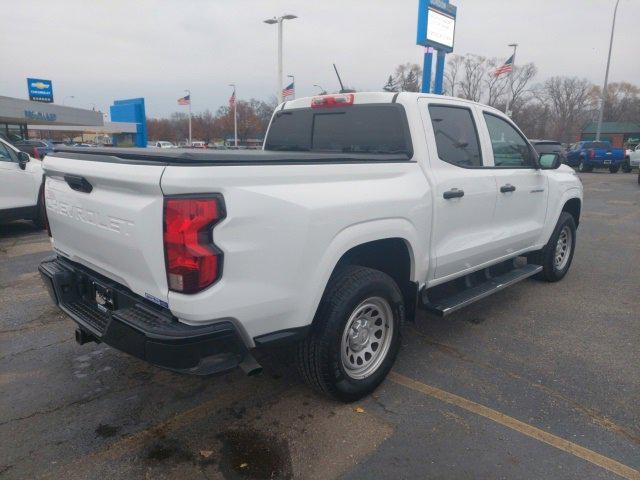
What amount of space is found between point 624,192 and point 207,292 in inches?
696

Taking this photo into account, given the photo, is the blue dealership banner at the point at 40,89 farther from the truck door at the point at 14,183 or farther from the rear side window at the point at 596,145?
Answer: the rear side window at the point at 596,145

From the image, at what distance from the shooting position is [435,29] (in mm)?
15312

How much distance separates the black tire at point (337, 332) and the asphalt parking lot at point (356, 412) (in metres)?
0.17

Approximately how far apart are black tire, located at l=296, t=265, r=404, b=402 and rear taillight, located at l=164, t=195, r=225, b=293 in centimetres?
80

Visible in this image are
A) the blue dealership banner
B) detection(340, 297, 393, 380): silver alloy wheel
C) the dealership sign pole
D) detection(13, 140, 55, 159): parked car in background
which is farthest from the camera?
the blue dealership banner

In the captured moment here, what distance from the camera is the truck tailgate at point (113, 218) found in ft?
7.30

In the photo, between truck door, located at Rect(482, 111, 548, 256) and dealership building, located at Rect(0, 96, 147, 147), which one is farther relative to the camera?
dealership building, located at Rect(0, 96, 147, 147)

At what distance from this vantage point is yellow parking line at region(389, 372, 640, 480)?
246cm

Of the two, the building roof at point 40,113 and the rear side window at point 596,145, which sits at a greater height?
the building roof at point 40,113

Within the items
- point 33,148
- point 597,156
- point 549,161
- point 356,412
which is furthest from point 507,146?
point 597,156

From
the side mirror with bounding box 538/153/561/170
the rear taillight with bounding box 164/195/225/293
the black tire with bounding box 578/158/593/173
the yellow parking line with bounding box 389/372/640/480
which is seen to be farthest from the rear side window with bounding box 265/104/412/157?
the black tire with bounding box 578/158/593/173

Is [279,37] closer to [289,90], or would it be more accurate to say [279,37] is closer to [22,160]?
[289,90]

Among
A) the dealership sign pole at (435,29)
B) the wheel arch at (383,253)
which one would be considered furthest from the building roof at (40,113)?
the wheel arch at (383,253)

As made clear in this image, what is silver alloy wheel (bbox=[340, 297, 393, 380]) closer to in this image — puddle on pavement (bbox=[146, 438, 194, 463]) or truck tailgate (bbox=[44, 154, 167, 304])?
puddle on pavement (bbox=[146, 438, 194, 463])
